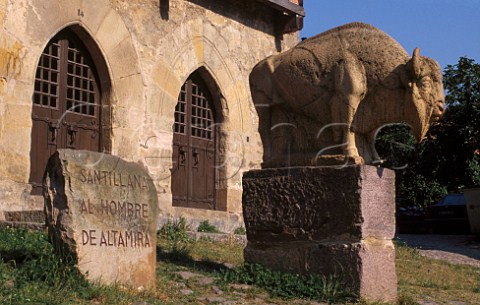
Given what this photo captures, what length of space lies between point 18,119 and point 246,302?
488cm

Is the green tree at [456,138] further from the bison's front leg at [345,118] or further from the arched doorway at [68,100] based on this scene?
A: the bison's front leg at [345,118]

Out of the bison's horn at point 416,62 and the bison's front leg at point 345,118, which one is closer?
the bison's horn at point 416,62

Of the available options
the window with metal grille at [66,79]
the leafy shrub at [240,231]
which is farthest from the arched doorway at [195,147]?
the window with metal grille at [66,79]

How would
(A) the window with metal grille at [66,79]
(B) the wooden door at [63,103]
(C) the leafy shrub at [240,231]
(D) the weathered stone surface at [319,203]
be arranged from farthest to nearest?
1. (C) the leafy shrub at [240,231]
2. (A) the window with metal grille at [66,79]
3. (B) the wooden door at [63,103]
4. (D) the weathered stone surface at [319,203]

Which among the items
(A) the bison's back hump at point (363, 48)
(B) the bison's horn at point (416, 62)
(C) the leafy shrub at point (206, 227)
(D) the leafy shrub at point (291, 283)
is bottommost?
(D) the leafy shrub at point (291, 283)

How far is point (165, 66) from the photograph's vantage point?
40.3ft

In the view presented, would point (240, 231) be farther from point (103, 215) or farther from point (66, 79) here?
point (103, 215)

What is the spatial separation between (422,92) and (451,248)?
9006 mm

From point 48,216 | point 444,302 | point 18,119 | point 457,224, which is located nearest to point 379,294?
point 444,302

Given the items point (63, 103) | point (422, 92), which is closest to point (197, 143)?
point (63, 103)

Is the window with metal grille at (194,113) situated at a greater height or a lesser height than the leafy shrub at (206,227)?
greater

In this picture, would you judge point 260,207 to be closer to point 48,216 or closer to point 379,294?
point 379,294

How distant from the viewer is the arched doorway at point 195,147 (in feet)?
42.8

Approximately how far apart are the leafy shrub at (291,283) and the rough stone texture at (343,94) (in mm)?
1148
